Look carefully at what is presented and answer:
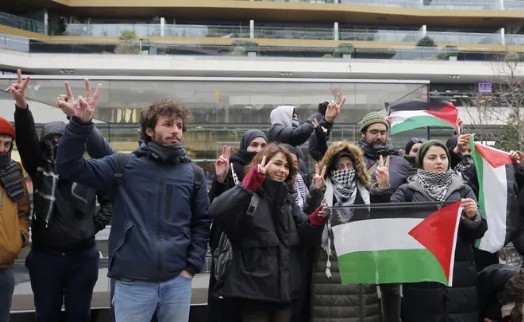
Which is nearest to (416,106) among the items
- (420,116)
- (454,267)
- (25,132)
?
(420,116)

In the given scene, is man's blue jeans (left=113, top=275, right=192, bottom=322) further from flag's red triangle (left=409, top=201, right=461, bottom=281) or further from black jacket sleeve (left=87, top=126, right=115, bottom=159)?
flag's red triangle (left=409, top=201, right=461, bottom=281)

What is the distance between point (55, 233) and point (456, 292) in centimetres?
296

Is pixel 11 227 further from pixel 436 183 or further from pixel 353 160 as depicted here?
pixel 436 183

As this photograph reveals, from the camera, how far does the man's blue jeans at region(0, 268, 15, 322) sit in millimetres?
4043

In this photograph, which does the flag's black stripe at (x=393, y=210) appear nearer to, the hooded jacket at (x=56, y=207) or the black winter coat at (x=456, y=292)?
the black winter coat at (x=456, y=292)

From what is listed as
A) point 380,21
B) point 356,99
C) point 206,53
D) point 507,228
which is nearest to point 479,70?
point 380,21

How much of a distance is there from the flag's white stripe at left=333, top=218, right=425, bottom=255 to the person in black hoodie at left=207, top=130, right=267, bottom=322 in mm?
875

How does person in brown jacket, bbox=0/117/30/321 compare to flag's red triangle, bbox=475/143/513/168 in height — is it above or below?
below

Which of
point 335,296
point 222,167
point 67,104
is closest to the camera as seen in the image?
point 67,104

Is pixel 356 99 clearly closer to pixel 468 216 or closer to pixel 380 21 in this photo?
pixel 468 216

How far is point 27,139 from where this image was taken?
4.26 metres

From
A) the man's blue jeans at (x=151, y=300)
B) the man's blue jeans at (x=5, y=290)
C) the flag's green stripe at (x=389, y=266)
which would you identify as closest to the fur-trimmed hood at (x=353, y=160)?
the flag's green stripe at (x=389, y=266)

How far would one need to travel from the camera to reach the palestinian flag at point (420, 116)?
6.63 m

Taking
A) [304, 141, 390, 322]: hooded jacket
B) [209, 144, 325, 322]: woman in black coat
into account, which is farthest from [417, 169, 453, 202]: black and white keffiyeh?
[209, 144, 325, 322]: woman in black coat
